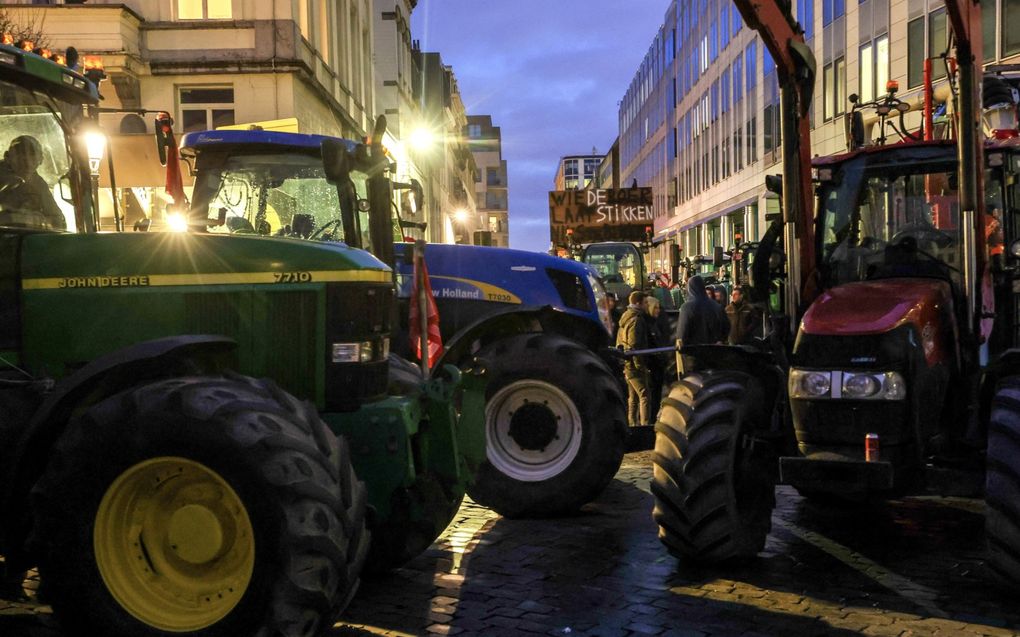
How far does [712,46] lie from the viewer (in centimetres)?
5903

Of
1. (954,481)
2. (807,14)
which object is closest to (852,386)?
(954,481)

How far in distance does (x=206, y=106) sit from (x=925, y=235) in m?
20.3

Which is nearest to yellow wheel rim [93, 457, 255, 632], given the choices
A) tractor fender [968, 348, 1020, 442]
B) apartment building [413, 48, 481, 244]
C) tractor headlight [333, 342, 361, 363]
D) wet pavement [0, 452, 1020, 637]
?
wet pavement [0, 452, 1020, 637]

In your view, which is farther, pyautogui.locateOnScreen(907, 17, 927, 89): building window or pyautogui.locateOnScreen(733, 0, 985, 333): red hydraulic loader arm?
pyautogui.locateOnScreen(907, 17, 927, 89): building window

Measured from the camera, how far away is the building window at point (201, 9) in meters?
24.4

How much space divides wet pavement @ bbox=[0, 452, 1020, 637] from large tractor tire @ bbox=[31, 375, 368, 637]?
62cm

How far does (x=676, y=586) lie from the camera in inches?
240

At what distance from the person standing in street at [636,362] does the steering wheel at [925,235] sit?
5791 millimetres

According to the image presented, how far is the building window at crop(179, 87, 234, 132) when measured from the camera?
24422 mm

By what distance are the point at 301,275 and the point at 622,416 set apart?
136 inches

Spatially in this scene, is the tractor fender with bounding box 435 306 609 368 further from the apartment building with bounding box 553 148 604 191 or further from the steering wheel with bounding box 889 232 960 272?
the apartment building with bounding box 553 148 604 191

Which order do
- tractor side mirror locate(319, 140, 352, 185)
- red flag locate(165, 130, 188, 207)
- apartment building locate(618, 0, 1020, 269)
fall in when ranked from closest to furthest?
tractor side mirror locate(319, 140, 352, 185), red flag locate(165, 130, 188, 207), apartment building locate(618, 0, 1020, 269)

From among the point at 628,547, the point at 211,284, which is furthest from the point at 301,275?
the point at 628,547

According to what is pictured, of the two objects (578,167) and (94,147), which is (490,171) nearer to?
(578,167)
